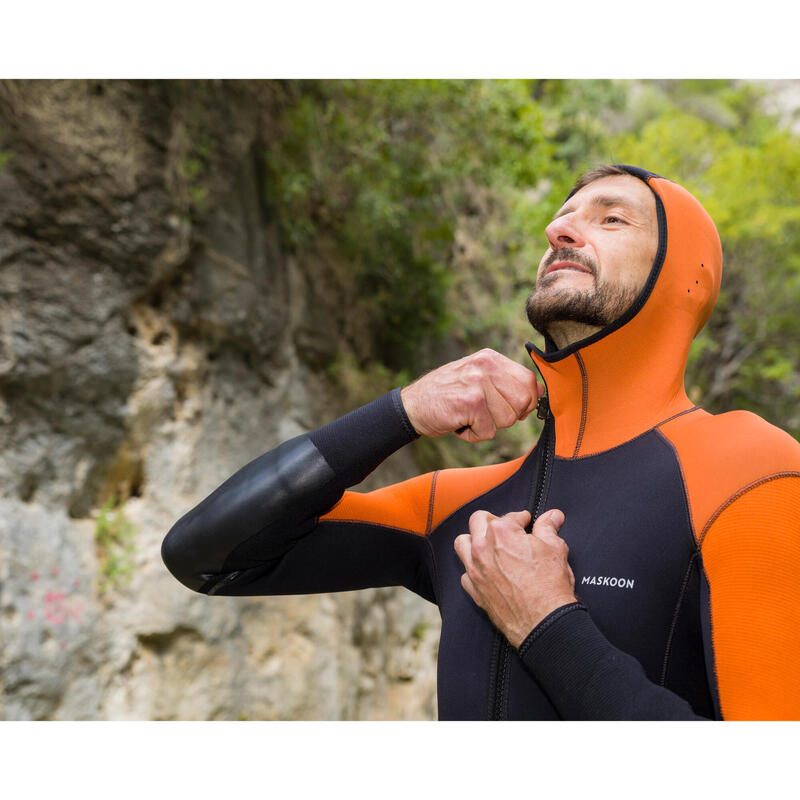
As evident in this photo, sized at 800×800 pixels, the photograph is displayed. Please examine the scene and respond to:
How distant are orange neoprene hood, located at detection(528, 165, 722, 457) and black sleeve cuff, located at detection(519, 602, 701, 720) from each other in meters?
0.39

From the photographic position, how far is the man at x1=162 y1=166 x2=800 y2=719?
3.65ft

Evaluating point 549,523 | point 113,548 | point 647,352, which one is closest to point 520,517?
point 549,523

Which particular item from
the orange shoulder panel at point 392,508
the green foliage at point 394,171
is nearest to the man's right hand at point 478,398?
the orange shoulder panel at point 392,508

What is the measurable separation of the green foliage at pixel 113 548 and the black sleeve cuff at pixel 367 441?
13.2 ft

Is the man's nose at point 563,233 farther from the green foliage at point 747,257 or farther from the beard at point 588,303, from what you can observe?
the green foliage at point 747,257

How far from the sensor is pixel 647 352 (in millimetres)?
1438

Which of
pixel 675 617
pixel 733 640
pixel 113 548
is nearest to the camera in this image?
pixel 733 640

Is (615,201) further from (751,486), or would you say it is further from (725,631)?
(725,631)

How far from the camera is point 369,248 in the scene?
6.84 m

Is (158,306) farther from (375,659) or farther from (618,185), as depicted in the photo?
(618,185)

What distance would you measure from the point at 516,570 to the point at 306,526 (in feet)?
1.52

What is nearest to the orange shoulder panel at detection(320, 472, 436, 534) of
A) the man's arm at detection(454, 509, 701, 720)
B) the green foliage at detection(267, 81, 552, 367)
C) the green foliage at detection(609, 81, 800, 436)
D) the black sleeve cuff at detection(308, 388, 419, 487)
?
the black sleeve cuff at detection(308, 388, 419, 487)

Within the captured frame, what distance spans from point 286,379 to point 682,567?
516cm

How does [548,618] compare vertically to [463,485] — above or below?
below
